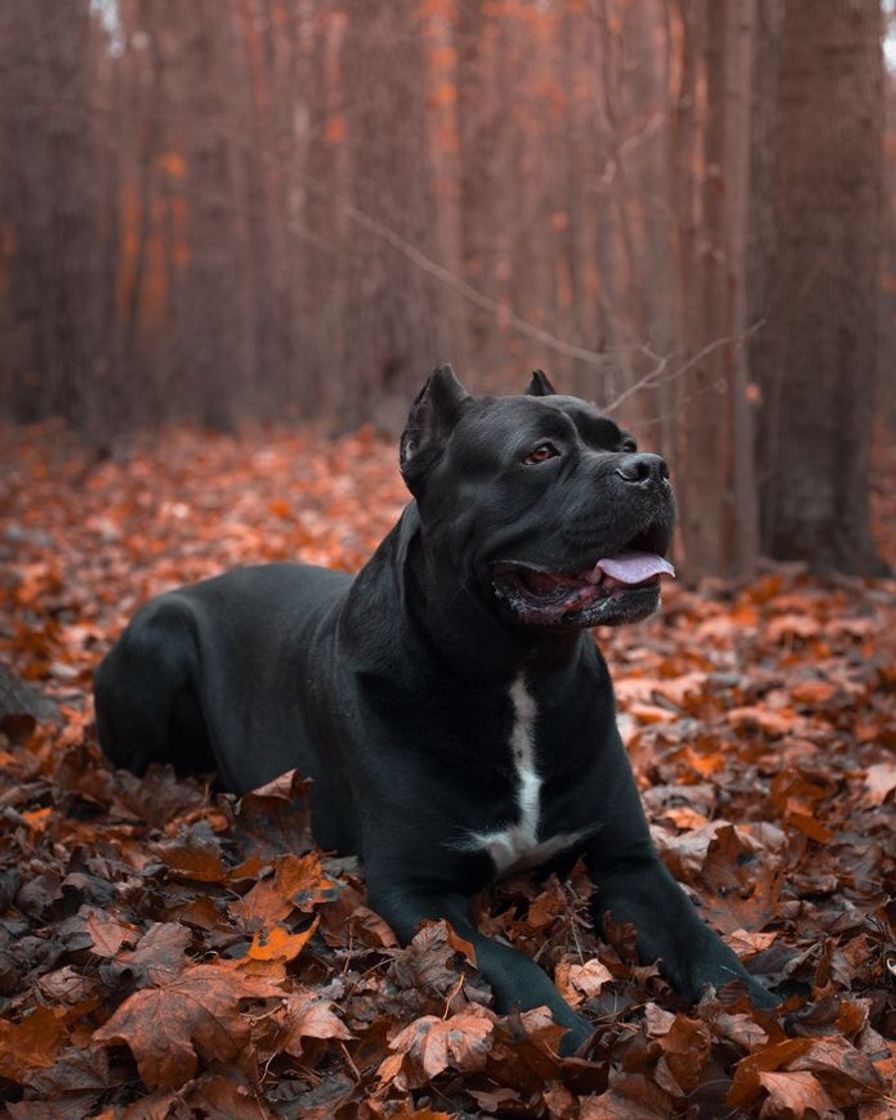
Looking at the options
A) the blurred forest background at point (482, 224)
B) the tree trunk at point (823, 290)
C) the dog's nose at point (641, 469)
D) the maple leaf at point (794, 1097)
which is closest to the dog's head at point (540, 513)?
the dog's nose at point (641, 469)

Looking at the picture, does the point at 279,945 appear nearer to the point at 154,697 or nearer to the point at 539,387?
Result: the point at 154,697

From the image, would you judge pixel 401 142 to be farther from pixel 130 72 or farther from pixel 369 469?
pixel 130 72

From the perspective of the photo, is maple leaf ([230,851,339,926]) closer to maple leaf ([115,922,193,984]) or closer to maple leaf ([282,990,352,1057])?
maple leaf ([115,922,193,984])

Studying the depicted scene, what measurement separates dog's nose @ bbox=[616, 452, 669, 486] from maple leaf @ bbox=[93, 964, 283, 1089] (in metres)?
1.51

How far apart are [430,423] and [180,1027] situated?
5.49ft

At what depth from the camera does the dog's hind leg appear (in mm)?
4438

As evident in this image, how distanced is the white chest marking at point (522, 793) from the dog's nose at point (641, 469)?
60 centimetres

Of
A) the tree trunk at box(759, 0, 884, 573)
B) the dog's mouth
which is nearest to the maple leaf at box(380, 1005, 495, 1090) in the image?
the dog's mouth

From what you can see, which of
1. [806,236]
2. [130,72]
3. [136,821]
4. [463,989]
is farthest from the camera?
[130,72]

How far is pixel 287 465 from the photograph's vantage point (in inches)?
523

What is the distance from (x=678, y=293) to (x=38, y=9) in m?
12.7

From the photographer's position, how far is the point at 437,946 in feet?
9.64

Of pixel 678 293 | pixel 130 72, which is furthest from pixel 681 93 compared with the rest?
pixel 130 72

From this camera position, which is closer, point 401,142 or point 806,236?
point 806,236
